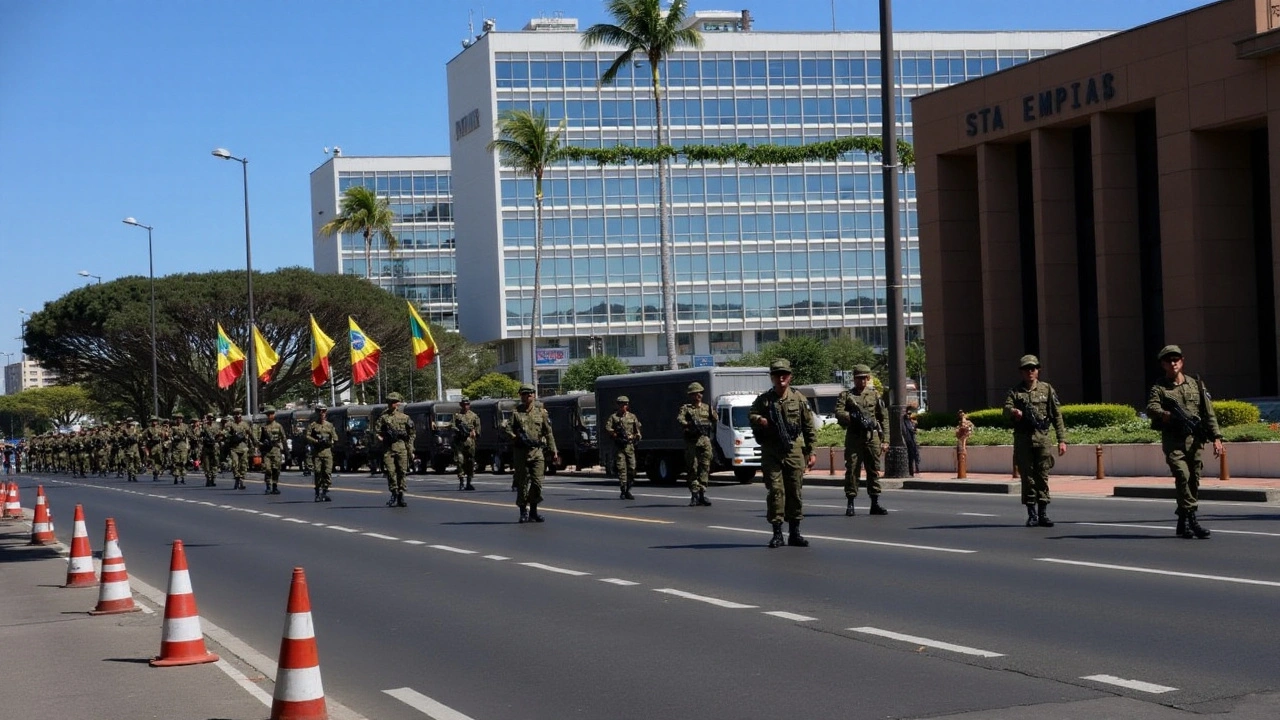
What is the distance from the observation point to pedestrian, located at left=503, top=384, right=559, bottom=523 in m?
21.6

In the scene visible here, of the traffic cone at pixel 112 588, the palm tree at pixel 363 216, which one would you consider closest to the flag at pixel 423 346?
the palm tree at pixel 363 216

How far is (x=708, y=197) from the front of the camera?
9519 cm

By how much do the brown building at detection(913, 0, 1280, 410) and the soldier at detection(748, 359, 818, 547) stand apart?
22966 mm

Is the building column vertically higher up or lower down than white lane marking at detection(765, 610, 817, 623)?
higher up

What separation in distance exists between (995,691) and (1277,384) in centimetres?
3297

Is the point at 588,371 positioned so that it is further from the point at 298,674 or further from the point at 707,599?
the point at 298,674

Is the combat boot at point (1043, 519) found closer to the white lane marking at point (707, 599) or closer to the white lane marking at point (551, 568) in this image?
the white lane marking at point (551, 568)

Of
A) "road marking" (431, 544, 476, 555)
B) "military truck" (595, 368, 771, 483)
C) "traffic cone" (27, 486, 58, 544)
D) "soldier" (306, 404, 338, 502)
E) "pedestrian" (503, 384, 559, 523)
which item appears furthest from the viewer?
"military truck" (595, 368, 771, 483)

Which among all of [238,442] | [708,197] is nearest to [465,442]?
[238,442]

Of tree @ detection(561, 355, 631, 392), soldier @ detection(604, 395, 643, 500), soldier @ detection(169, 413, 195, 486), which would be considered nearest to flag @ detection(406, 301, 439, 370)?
soldier @ detection(169, 413, 195, 486)

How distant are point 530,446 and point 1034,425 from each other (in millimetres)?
7236

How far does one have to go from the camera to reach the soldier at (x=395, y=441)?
27.4 metres

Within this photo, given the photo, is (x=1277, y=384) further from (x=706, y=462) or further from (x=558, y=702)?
(x=558, y=702)

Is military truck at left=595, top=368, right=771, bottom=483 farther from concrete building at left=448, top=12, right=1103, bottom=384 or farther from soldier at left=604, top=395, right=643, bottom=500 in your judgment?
concrete building at left=448, top=12, right=1103, bottom=384
